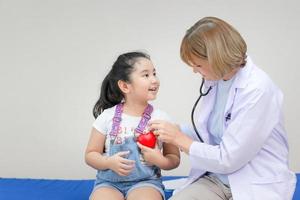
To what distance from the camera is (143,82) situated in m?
2.06

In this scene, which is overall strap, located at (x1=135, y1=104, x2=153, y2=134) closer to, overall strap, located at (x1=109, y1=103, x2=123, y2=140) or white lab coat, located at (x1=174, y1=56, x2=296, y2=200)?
overall strap, located at (x1=109, y1=103, x2=123, y2=140)

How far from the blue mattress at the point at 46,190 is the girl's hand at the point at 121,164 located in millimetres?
386

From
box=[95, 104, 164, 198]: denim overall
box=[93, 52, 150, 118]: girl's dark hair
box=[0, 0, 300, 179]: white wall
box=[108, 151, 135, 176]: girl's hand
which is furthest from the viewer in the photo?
box=[0, 0, 300, 179]: white wall

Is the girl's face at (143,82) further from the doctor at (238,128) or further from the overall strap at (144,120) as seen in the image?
the doctor at (238,128)

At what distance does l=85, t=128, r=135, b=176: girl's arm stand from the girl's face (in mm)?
262

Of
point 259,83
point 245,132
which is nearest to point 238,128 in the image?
point 245,132

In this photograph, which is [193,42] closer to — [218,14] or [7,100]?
[218,14]

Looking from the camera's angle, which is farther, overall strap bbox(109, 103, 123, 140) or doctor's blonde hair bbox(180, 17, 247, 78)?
overall strap bbox(109, 103, 123, 140)

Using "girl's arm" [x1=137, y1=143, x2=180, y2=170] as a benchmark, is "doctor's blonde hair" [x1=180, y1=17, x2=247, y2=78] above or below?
above

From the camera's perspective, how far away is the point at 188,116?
3047mm

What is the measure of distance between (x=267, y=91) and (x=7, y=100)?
6.67 ft

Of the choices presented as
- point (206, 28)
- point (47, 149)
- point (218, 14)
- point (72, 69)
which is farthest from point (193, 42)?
point (47, 149)

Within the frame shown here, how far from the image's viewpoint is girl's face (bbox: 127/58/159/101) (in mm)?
2059

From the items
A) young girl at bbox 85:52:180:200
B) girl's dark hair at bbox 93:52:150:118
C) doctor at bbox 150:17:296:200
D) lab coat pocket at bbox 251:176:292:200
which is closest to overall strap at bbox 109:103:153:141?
young girl at bbox 85:52:180:200
